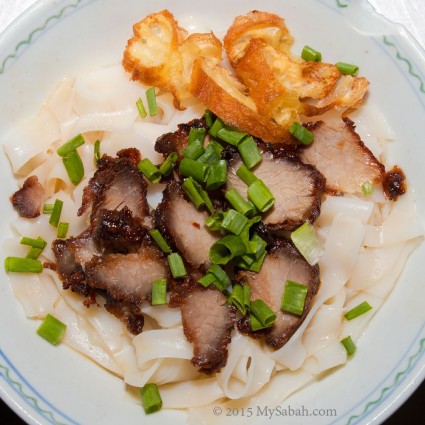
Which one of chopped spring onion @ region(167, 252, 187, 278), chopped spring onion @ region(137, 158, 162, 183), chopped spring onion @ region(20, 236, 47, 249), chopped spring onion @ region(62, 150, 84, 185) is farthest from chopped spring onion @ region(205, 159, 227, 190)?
chopped spring onion @ region(20, 236, 47, 249)

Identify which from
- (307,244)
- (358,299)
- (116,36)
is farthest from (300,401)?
(116,36)

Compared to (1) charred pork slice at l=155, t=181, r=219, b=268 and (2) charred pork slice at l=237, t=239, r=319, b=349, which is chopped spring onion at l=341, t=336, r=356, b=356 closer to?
(2) charred pork slice at l=237, t=239, r=319, b=349

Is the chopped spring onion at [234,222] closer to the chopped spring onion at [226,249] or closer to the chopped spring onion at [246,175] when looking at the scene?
the chopped spring onion at [226,249]

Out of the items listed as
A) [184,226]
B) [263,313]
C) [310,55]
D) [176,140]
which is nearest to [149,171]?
[176,140]

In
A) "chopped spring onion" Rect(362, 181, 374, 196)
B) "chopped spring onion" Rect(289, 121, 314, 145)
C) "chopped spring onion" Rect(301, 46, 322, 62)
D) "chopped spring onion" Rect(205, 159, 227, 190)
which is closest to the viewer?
"chopped spring onion" Rect(205, 159, 227, 190)

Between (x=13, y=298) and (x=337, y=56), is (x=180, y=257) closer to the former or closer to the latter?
(x=13, y=298)
